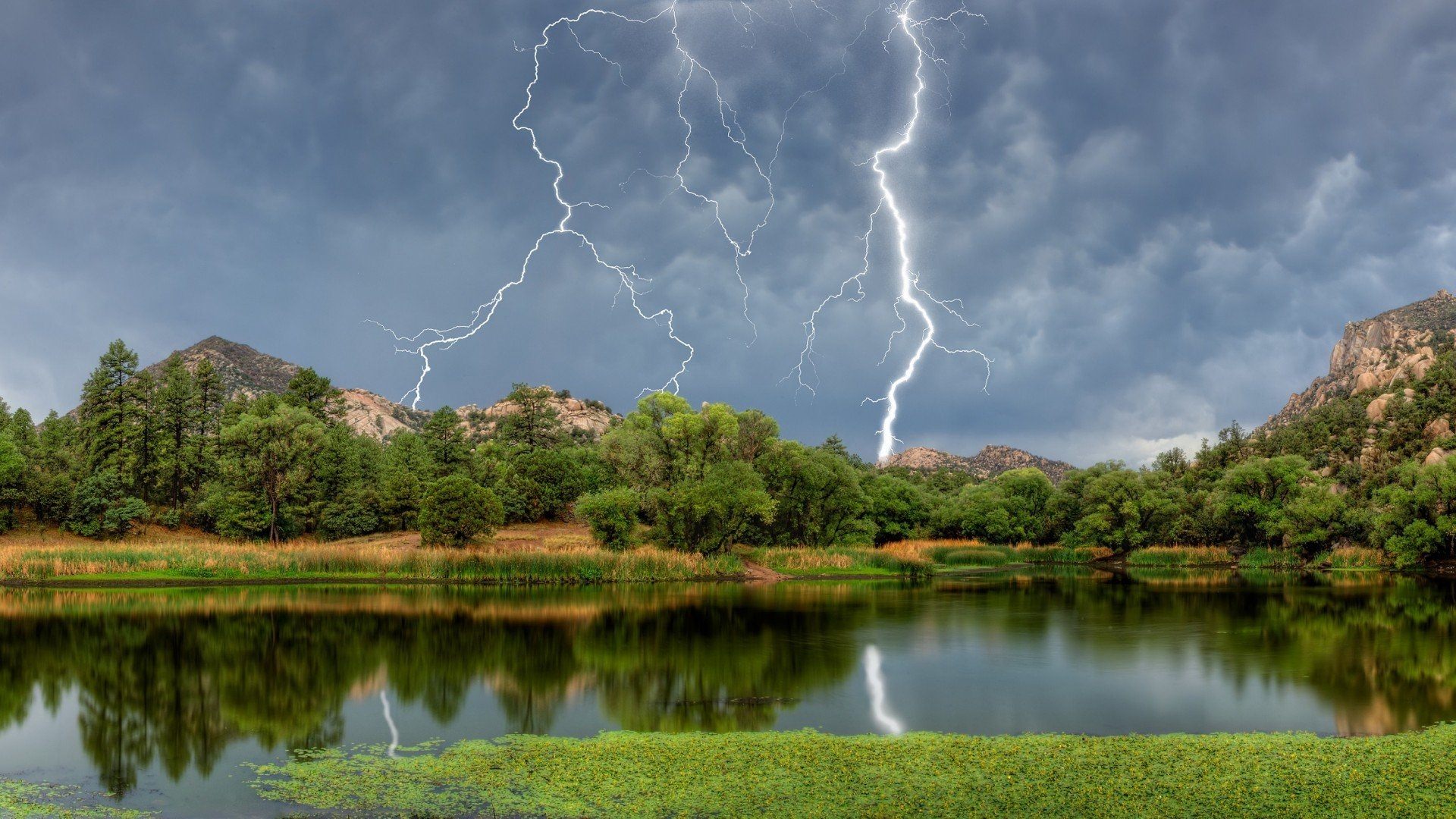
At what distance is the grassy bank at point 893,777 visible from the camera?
10445 mm

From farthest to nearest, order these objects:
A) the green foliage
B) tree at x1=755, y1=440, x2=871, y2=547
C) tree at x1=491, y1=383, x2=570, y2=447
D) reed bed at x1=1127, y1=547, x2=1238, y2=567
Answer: tree at x1=491, y1=383, x2=570, y2=447 → the green foliage → reed bed at x1=1127, y1=547, x2=1238, y2=567 → tree at x1=755, y1=440, x2=871, y2=547

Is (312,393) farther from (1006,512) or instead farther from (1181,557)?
(1181,557)

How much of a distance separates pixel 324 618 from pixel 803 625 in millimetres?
16403

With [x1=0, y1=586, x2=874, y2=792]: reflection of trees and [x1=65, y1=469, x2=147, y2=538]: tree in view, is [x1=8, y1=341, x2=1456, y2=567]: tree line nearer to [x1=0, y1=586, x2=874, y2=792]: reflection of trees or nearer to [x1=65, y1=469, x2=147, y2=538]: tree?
[x1=65, y1=469, x2=147, y2=538]: tree

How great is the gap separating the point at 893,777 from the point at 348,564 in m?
40.4

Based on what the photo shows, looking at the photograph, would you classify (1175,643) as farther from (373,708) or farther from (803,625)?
(373,708)

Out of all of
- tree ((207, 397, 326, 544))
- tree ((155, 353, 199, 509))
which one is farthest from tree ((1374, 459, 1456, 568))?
tree ((155, 353, 199, 509))

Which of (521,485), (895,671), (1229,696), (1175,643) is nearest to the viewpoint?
(1229,696)

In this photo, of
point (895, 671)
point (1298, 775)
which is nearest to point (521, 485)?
point (895, 671)

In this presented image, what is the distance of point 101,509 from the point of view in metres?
67.1

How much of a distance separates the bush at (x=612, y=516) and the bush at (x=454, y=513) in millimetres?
5870

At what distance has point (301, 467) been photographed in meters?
65.6

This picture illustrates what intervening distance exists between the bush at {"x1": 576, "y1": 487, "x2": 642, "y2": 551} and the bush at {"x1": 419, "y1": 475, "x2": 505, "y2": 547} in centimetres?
587

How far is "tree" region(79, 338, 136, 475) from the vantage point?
7312 centimetres
